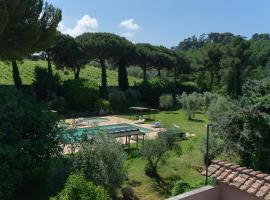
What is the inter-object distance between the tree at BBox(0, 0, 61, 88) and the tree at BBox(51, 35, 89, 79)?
36.1 feet

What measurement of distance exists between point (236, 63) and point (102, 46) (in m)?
16.5

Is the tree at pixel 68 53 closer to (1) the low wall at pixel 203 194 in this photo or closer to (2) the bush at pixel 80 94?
(2) the bush at pixel 80 94

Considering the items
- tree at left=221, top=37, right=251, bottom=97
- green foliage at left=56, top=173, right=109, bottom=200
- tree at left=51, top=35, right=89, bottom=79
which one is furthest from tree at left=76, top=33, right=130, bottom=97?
green foliage at left=56, top=173, right=109, bottom=200

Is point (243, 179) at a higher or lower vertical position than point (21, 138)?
lower

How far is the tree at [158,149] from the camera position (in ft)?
48.6

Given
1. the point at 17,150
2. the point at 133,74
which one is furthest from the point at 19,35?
the point at 133,74

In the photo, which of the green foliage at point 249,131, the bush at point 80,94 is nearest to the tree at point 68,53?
the bush at point 80,94

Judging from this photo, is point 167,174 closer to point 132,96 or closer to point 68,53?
point 132,96

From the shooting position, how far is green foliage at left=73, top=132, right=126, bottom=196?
11.0 metres

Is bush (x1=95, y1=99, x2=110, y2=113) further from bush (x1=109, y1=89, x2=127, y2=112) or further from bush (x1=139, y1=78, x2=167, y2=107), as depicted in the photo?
bush (x1=139, y1=78, x2=167, y2=107)

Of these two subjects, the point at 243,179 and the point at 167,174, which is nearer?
the point at 243,179

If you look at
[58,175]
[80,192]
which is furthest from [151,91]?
[80,192]

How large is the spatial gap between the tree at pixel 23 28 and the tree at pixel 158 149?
9689 mm

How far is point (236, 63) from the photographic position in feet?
141
